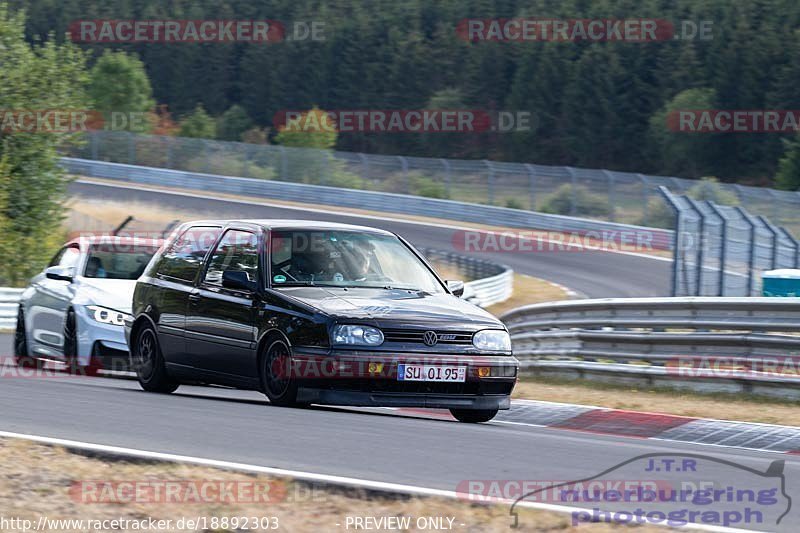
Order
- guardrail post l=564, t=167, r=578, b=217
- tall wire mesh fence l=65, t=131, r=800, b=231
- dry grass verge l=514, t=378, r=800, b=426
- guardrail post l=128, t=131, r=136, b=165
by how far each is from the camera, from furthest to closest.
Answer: guardrail post l=128, t=131, r=136, b=165, guardrail post l=564, t=167, r=578, b=217, tall wire mesh fence l=65, t=131, r=800, b=231, dry grass verge l=514, t=378, r=800, b=426

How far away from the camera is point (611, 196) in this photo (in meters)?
42.6

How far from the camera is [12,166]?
101ft

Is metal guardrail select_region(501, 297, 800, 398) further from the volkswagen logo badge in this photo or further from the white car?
the white car

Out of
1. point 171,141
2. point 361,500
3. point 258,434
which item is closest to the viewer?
point 361,500

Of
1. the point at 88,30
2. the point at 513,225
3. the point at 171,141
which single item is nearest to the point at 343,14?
the point at 88,30

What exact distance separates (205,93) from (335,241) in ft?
326

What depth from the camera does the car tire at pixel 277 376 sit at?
8992 millimetres

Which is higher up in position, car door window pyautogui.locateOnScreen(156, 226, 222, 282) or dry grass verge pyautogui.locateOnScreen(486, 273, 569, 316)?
car door window pyautogui.locateOnScreen(156, 226, 222, 282)

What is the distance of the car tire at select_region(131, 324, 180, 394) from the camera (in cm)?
1057

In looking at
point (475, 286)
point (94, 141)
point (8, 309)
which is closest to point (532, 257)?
point (475, 286)

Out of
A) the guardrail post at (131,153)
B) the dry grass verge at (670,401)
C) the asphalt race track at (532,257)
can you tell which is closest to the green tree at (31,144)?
the asphalt race track at (532,257)

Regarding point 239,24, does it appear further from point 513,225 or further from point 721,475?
point 721,475

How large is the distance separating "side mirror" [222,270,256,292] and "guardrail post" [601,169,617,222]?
33.0 m

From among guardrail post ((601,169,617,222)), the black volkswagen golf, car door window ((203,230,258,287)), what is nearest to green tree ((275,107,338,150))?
guardrail post ((601,169,617,222))
